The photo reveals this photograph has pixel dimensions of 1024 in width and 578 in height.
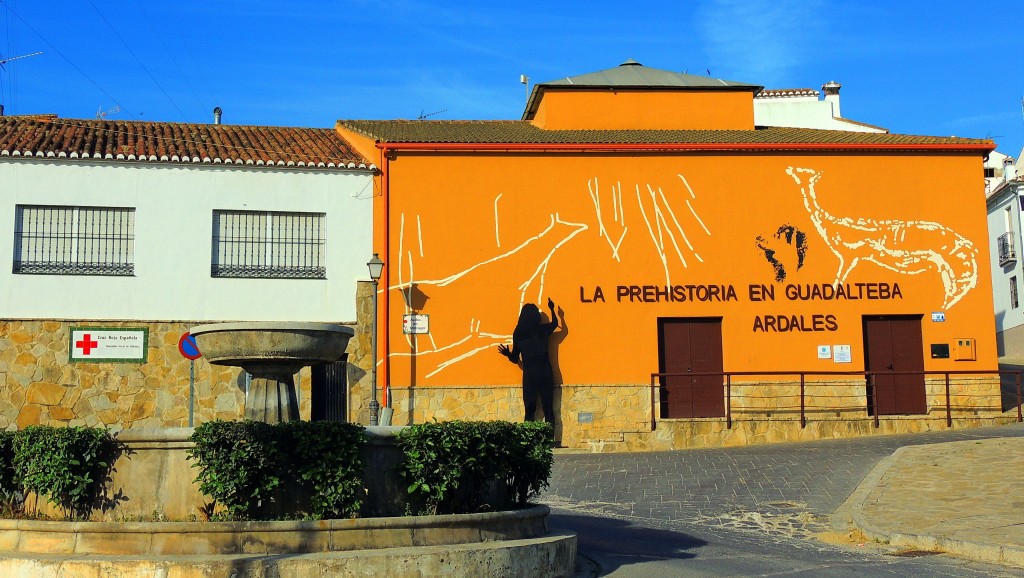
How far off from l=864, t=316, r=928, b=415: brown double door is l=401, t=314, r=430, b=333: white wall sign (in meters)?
8.80

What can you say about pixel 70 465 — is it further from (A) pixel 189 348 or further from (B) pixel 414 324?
(B) pixel 414 324

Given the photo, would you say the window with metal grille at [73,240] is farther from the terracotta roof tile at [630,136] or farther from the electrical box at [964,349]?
the electrical box at [964,349]

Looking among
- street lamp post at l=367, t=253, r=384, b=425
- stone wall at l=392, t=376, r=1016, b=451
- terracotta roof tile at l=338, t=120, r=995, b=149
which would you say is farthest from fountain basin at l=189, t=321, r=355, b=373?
terracotta roof tile at l=338, t=120, r=995, b=149

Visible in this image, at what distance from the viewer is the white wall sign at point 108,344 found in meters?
20.6

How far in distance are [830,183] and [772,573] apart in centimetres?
1425

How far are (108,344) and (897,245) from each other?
51.1 ft

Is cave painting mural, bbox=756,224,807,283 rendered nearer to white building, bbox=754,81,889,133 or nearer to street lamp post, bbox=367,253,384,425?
street lamp post, bbox=367,253,384,425

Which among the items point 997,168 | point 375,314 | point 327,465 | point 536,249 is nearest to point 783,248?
point 536,249

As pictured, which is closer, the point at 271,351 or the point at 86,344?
the point at 271,351

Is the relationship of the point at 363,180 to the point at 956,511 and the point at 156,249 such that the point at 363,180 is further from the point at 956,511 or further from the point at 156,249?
the point at 956,511

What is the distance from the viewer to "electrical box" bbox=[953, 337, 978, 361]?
22172 millimetres

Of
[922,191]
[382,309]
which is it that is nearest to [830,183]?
[922,191]

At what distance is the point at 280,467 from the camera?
8.82 m

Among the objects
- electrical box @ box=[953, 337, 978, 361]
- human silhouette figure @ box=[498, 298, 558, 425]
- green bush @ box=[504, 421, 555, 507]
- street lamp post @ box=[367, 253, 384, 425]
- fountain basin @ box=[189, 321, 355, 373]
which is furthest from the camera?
electrical box @ box=[953, 337, 978, 361]
